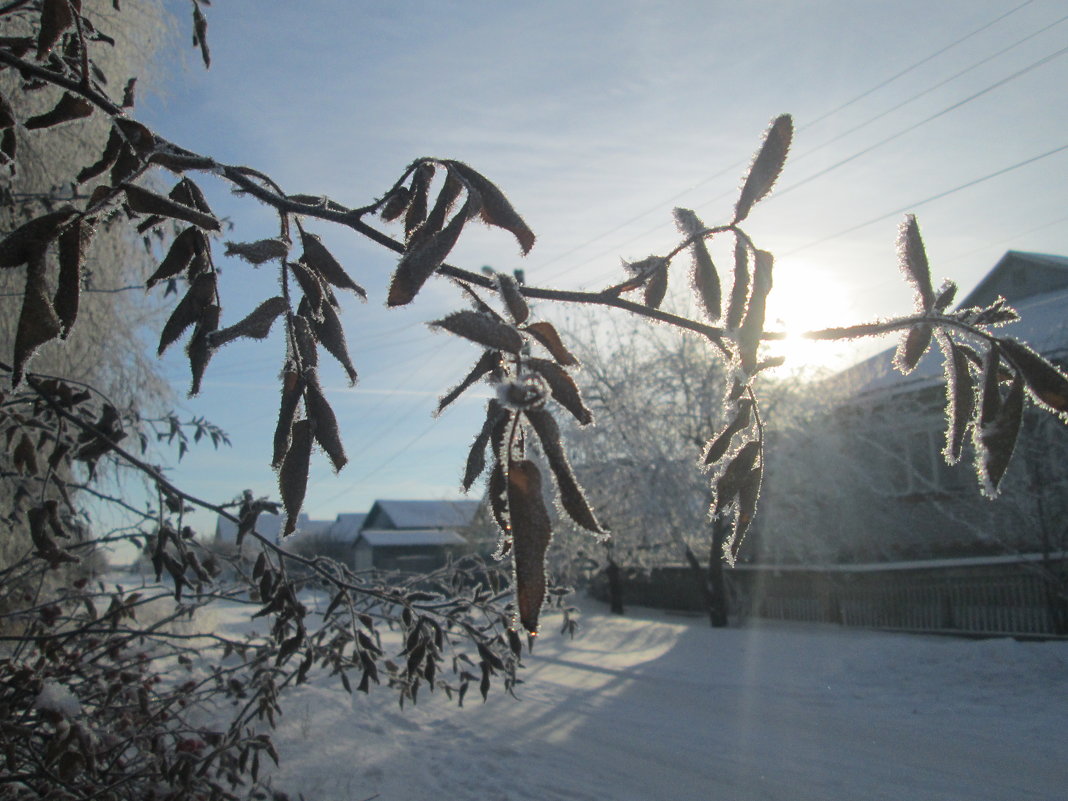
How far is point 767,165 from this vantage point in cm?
93

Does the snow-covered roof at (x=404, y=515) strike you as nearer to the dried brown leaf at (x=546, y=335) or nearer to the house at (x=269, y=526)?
the house at (x=269, y=526)

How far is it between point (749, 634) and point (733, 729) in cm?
770

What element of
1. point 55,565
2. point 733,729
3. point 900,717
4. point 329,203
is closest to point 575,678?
point 733,729

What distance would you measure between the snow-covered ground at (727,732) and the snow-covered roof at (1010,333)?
18.5ft

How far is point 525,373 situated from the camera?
690 millimetres

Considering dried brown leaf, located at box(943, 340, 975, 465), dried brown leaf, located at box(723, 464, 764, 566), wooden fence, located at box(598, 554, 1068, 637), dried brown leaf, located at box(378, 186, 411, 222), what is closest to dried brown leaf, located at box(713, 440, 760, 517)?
dried brown leaf, located at box(723, 464, 764, 566)

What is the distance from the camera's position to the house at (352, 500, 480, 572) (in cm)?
3288

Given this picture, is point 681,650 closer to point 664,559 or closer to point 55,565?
point 664,559

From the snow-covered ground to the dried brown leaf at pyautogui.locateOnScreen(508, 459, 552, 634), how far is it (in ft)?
20.7

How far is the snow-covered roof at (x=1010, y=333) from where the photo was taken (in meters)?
14.4

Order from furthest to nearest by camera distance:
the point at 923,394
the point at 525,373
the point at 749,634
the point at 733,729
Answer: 1. the point at 923,394
2. the point at 749,634
3. the point at 733,729
4. the point at 525,373

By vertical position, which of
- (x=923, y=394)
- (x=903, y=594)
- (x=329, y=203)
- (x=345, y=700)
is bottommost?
(x=345, y=700)

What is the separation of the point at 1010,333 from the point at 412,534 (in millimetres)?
35838

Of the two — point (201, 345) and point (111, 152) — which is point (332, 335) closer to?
point (201, 345)
